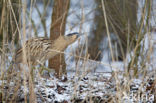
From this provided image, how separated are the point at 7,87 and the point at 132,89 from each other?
3.39 ft

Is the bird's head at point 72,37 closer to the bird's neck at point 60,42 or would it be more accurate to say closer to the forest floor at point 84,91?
the bird's neck at point 60,42

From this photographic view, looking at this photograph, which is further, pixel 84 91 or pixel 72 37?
pixel 72 37

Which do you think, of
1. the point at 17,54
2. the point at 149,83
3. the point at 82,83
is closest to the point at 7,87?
the point at 17,54

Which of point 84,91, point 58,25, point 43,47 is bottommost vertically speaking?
point 84,91

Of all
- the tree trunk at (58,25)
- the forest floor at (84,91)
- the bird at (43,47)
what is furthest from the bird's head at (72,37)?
the forest floor at (84,91)

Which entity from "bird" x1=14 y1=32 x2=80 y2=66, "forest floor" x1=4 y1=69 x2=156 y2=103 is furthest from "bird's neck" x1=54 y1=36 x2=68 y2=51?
"forest floor" x1=4 y1=69 x2=156 y2=103

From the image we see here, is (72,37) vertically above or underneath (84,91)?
above

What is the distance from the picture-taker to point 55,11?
314cm

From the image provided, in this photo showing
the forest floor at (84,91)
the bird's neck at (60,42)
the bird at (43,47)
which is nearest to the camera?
the forest floor at (84,91)

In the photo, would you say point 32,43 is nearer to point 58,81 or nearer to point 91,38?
point 58,81

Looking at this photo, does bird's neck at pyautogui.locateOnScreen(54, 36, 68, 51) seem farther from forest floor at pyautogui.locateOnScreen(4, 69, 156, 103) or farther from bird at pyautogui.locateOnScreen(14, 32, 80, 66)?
forest floor at pyautogui.locateOnScreen(4, 69, 156, 103)

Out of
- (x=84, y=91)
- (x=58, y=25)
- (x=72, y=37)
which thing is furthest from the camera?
(x=58, y=25)

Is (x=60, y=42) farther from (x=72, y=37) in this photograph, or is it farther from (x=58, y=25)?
(x=58, y=25)

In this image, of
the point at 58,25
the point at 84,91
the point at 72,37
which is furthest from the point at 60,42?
the point at 84,91
